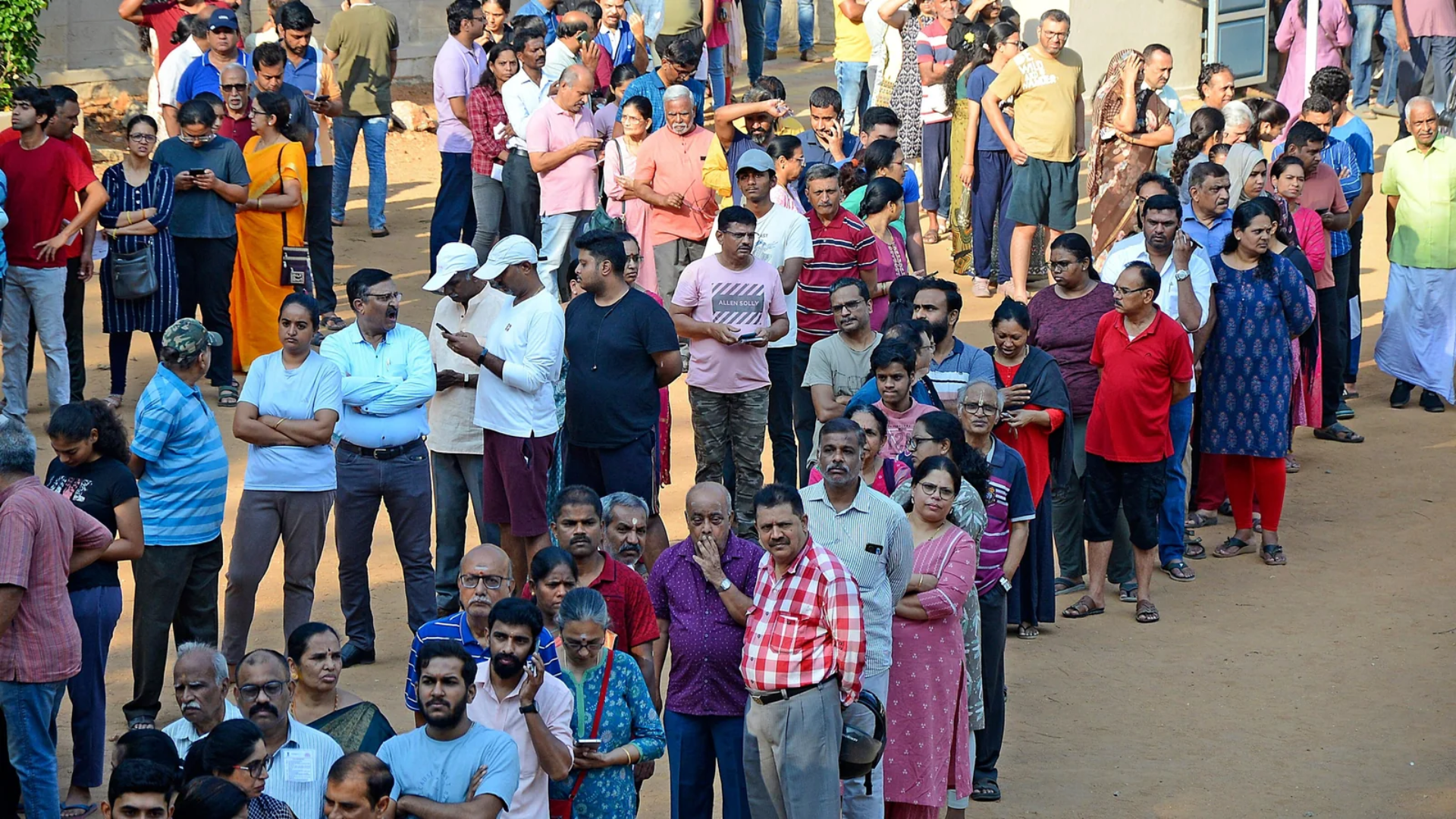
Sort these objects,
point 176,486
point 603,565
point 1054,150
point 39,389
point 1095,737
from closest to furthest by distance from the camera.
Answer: point 603,565 < point 176,486 < point 1095,737 < point 39,389 < point 1054,150

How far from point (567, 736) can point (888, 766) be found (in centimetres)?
147

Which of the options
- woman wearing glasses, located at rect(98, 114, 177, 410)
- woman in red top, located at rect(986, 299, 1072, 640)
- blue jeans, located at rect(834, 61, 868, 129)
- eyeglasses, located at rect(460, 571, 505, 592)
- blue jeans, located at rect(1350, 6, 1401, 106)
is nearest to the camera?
eyeglasses, located at rect(460, 571, 505, 592)

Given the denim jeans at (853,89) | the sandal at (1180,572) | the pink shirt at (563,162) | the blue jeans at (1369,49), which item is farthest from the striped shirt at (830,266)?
the blue jeans at (1369,49)

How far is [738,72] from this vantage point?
67.2 feet

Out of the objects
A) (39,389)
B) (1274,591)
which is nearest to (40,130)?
(39,389)

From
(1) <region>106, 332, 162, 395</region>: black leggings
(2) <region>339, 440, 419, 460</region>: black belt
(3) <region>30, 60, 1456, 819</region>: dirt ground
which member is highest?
(1) <region>106, 332, 162, 395</region>: black leggings

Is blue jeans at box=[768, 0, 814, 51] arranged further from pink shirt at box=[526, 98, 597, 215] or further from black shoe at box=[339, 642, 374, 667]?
black shoe at box=[339, 642, 374, 667]

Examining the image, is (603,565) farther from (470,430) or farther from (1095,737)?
(1095,737)

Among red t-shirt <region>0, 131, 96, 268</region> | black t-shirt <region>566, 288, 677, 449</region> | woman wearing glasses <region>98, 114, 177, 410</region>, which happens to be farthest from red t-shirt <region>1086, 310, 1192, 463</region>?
red t-shirt <region>0, 131, 96, 268</region>

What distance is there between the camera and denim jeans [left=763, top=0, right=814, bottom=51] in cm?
2099

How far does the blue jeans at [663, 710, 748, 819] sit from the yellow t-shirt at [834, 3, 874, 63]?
11.3m

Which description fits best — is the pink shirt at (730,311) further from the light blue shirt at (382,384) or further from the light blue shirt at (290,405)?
the light blue shirt at (290,405)

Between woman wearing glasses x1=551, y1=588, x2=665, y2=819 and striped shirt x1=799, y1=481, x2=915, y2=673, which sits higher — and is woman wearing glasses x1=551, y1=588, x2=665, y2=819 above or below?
below

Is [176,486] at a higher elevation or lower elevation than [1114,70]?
lower
